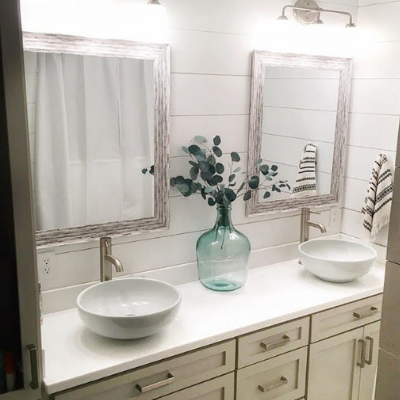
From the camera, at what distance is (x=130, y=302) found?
1.93m

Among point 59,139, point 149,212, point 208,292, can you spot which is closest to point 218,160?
point 149,212

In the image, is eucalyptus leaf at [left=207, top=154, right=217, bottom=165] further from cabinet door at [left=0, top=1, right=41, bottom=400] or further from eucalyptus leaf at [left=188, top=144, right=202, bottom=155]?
cabinet door at [left=0, top=1, right=41, bottom=400]

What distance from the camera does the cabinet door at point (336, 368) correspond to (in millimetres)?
2111

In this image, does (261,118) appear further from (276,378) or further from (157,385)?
(157,385)

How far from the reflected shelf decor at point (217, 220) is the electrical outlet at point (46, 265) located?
1.62 ft

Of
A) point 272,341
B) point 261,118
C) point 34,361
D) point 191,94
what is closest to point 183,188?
A: point 191,94

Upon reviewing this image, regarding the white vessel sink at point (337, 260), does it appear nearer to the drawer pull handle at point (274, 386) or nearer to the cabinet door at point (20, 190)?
the drawer pull handle at point (274, 386)

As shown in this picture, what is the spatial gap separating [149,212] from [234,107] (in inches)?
23.8

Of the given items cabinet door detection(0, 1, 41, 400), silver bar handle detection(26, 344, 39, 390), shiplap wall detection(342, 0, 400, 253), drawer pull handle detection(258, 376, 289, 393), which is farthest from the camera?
shiplap wall detection(342, 0, 400, 253)

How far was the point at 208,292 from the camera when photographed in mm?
2129

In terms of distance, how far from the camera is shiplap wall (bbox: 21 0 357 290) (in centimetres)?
191

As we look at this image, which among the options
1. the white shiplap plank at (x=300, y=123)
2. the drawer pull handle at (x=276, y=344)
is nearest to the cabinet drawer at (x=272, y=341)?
the drawer pull handle at (x=276, y=344)

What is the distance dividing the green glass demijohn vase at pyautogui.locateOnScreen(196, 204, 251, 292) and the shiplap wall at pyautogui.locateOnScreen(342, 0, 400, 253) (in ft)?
2.69

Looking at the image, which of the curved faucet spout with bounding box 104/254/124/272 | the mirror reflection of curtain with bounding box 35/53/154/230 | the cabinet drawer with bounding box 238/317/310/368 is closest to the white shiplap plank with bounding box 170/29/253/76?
the mirror reflection of curtain with bounding box 35/53/154/230
